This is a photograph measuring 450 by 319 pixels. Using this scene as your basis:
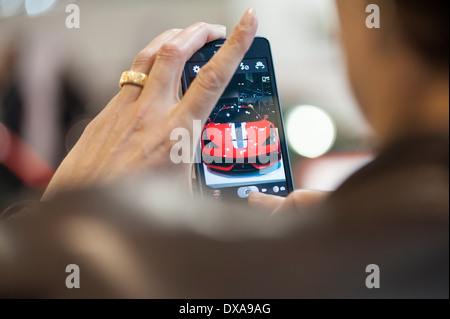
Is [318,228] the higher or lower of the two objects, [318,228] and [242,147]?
the lower

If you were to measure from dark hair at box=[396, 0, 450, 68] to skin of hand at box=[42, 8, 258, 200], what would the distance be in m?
0.18

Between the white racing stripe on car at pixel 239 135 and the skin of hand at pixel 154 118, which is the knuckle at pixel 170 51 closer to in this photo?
the skin of hand at pixel 154 118

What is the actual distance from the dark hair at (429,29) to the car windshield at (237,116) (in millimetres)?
241

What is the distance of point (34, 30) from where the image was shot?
0.71 meters

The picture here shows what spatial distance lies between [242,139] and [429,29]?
270 millimetres

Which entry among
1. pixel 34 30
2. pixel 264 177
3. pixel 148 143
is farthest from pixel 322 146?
pixel 34 30

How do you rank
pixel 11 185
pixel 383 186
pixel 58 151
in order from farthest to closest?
pixel 58 151
pixel 11 185
pixel 383 186

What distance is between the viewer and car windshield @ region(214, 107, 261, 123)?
0.51m

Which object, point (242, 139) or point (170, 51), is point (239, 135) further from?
point (170, 51)

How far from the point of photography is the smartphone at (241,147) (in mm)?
511

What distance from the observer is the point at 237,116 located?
0.52 m

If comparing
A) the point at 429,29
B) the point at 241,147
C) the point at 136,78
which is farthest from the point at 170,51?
the point at 429,29
